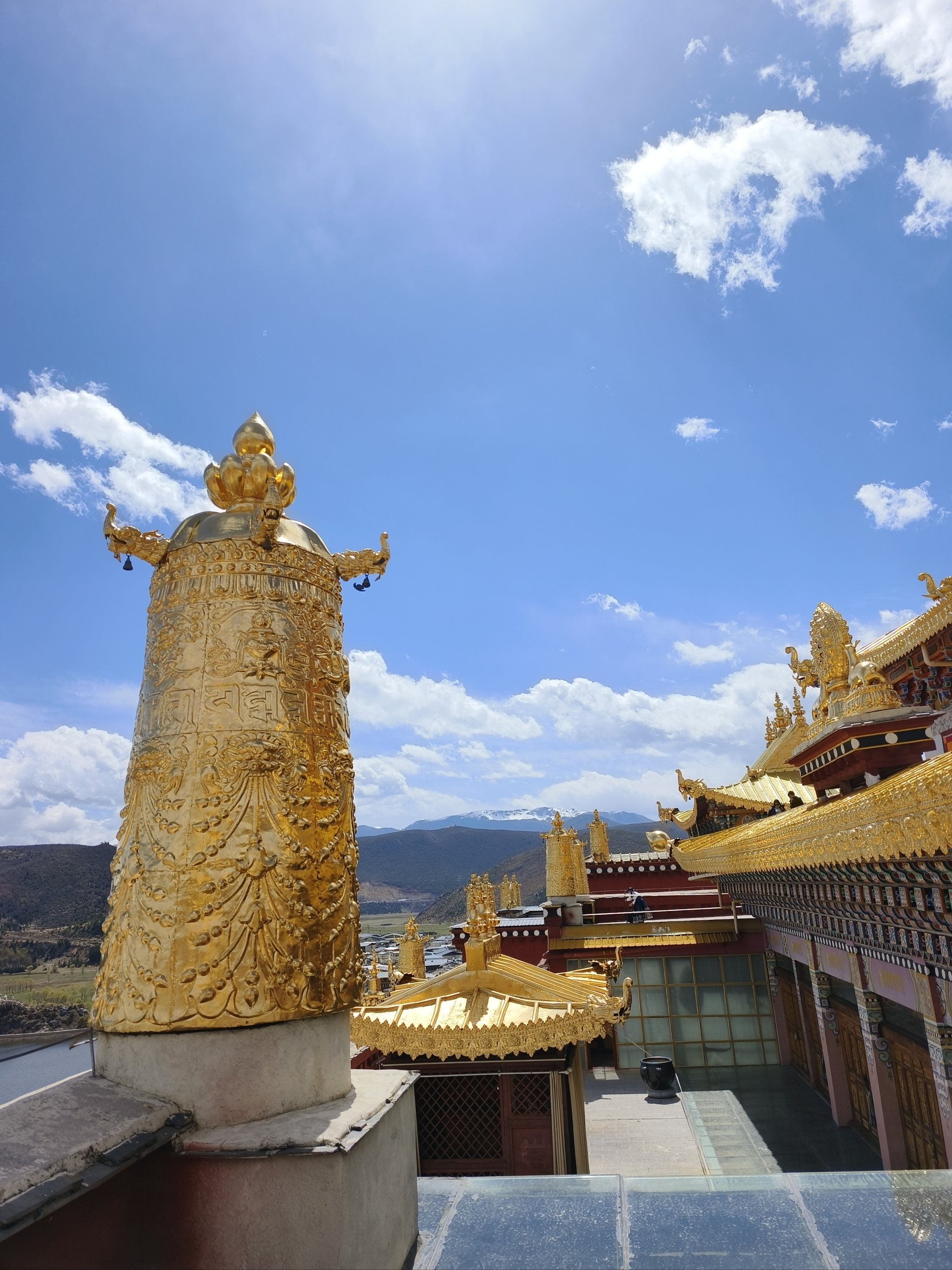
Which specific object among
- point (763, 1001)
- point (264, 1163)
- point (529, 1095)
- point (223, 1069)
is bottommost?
point (763, 1001)

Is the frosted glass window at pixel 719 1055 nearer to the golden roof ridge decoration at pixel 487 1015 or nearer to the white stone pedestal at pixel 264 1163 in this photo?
the golden roof ridge decoration at pixel 487 1015

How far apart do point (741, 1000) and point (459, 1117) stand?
11.4 m

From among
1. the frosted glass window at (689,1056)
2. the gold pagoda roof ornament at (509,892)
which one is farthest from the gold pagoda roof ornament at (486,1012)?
the gold pagoda roof ornament at (509,892)

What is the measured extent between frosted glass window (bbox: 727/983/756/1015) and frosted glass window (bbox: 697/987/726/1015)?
0.17 meters

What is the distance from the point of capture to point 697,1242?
2.83 metres

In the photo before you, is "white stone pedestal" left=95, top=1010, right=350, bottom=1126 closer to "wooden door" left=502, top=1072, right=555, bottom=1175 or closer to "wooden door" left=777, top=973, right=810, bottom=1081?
"wooden door" left=502, top=1072, right=555, bottom=1175

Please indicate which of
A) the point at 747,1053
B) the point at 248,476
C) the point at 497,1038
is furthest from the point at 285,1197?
the point at 747,1053

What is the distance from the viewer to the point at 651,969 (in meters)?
16.1

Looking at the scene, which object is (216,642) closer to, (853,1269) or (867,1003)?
→ (853,1269)

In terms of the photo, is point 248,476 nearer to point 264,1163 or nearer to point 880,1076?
point 264,1163

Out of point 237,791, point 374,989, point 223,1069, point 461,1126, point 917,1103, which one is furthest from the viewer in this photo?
point 374,989

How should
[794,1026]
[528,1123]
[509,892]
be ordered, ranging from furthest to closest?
[509,892], [794,1026], [528,1123]

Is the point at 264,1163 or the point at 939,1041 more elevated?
the point at 264,1163

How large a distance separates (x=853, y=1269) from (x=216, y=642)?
3456 millimetres
